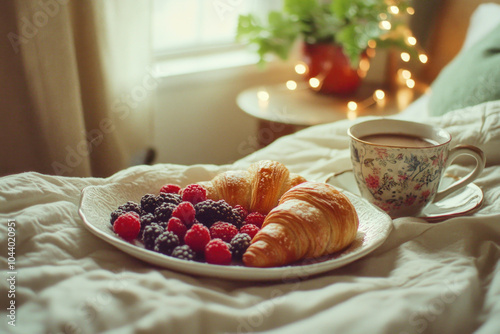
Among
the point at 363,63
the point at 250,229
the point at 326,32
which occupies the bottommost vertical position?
the point at 250,229

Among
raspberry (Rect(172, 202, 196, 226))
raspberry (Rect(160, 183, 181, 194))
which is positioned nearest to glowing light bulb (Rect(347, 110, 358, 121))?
raspberry (Rect(160, 183, 181, 194))

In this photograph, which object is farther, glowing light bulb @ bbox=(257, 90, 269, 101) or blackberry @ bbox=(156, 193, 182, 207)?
glowing light bulb @ bbox=(257, 90, 269, 101)

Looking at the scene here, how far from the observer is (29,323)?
1.77ft

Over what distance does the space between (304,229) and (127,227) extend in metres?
0.26

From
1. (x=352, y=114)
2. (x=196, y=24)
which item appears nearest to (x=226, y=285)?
(x=352, y=114)

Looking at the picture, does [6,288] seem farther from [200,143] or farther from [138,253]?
[200,143]

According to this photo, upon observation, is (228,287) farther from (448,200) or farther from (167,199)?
(448,200)

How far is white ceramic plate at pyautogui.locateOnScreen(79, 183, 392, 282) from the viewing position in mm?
623

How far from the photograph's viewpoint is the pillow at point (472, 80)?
1.17 metres

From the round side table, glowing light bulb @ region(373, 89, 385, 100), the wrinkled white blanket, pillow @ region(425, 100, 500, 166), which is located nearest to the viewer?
the wrinkled white blanket

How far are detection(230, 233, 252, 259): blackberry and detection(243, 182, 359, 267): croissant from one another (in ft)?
0.04

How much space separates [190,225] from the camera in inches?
28.3

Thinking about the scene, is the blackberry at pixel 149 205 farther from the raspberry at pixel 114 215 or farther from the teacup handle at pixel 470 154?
the teacup handle at pixel 470 154

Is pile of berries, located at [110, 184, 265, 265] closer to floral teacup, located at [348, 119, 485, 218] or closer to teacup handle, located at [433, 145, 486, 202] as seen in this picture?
floral teacup, located at [348, 119, 485, 218]
